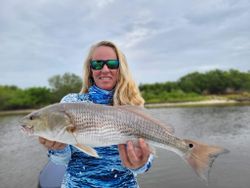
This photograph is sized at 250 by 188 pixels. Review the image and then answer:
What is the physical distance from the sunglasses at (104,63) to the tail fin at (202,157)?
3.69 ft

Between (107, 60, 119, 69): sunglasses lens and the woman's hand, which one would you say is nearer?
the woman's hand

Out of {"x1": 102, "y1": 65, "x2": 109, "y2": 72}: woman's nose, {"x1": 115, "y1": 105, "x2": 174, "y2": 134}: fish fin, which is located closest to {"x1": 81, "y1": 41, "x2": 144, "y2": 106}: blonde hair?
{"x1": 102, "y1": 65, "x2": 109, "y2": 72}: woman's nose

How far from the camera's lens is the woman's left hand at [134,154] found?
9.64ft

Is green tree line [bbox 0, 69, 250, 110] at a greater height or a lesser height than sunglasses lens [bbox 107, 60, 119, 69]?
lesser

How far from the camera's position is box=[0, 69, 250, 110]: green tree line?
229 feet

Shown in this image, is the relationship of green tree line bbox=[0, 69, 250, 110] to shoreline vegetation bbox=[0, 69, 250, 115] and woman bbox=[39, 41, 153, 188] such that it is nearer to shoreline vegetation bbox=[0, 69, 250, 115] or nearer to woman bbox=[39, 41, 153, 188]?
shoreline vegetation bbox=[0, 69, 250, 115]

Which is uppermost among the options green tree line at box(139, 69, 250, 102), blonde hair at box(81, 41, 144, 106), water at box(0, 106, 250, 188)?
blonde hair at box(81, 41, 144, 106)

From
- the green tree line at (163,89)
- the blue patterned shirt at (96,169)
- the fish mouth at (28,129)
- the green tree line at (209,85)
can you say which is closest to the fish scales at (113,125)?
the blue patterned shirt at (96,169)

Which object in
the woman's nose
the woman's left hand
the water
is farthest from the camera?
the water

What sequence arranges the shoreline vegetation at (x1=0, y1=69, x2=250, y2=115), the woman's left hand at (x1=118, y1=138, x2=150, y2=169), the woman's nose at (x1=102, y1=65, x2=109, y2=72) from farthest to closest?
the shoreline vegetation at (x1=0, y1=69, x2=250, y2=115) → the woman's nose at (x1=102, y1=65, x2=109, y2=72) → the woman's left hand at (x1=118, y1=138, x2=150, y2=169)

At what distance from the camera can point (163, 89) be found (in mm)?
78625

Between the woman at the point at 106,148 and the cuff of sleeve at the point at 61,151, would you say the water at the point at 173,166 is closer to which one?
the woman at the point at 106,148

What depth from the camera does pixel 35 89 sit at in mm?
73438

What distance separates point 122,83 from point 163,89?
248ft
